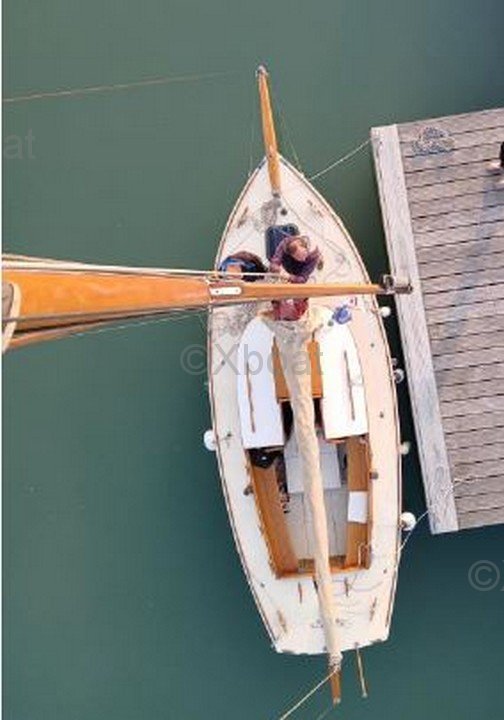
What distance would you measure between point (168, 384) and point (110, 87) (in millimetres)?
2747

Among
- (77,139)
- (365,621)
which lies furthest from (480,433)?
(77,139)

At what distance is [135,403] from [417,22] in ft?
13.6

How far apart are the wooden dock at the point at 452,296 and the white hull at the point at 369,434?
0.85ft

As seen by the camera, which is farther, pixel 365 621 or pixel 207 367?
pixel 207 367

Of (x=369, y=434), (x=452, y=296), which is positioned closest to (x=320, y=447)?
(x=369, y=434)

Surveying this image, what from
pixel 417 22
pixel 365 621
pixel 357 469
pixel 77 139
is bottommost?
pixel 365 621

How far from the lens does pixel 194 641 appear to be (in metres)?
8.88

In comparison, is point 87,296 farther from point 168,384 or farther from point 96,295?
point 168,384

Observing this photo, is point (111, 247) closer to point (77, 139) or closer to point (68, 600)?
point (77, 139)

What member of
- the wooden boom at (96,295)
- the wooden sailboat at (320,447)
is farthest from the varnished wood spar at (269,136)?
the wooden boom at (96,295)

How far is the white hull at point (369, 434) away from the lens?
311 inches

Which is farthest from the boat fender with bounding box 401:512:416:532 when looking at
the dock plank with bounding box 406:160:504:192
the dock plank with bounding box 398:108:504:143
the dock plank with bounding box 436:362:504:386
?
the dock plank with bounding box 398:108:504:143

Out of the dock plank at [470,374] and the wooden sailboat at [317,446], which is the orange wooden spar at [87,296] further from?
the dock plank at [470,374]

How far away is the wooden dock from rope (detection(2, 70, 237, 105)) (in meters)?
2.03
